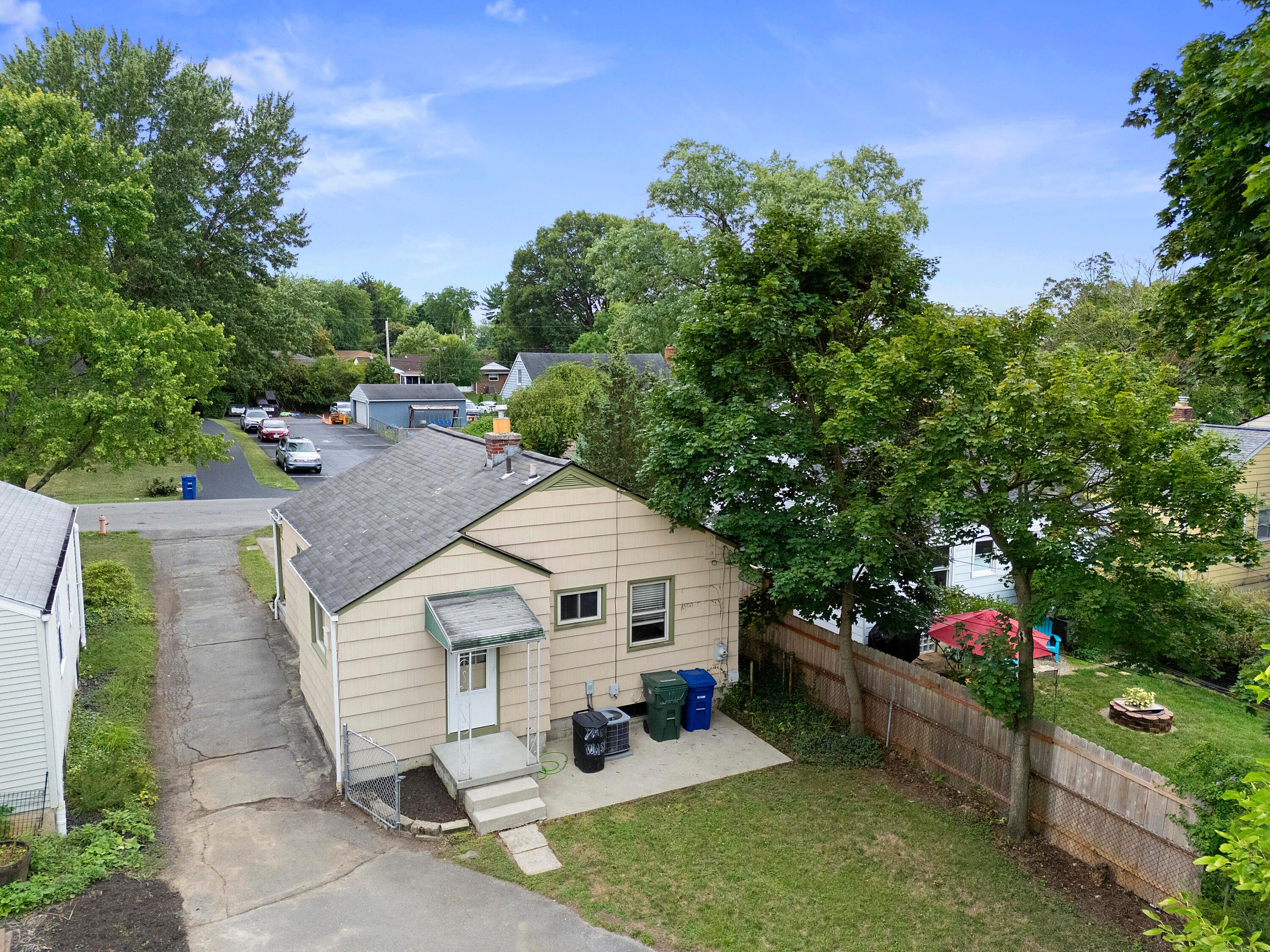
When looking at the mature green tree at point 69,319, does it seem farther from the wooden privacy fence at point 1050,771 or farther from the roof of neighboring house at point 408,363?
the roof of neighboring house at point 408,363

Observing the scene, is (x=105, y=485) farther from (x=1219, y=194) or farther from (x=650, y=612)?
(x=1219, y=194)

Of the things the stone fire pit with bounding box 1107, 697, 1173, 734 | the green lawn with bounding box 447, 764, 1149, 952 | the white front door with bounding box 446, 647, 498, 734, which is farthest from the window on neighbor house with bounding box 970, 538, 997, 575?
the white front door with bounding box 446, 647, 498, 734

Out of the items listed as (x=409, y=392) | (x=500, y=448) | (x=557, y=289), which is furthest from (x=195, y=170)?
(x=557, y=289)

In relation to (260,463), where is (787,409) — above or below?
above

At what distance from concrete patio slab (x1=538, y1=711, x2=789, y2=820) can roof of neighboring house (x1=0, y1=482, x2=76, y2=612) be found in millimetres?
6920

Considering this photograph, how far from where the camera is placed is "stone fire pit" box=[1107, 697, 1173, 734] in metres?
15.3

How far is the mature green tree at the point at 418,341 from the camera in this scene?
9206 cm

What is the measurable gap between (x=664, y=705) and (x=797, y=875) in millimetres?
3853

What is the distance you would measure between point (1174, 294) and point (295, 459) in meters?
37.0

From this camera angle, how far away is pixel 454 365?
75000 mm

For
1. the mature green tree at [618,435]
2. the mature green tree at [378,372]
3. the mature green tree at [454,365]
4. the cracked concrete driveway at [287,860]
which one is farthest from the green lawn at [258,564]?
the mature green tree at [454,365]

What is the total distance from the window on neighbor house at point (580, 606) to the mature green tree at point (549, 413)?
1823 cm

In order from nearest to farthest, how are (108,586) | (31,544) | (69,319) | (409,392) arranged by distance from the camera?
(31,544) → (108,586) → (69,319) → (409,392)

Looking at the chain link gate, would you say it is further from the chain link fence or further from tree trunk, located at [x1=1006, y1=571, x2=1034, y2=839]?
tree trunk, located at [x1=1006, y1=571, x2=1034, y2=839]
